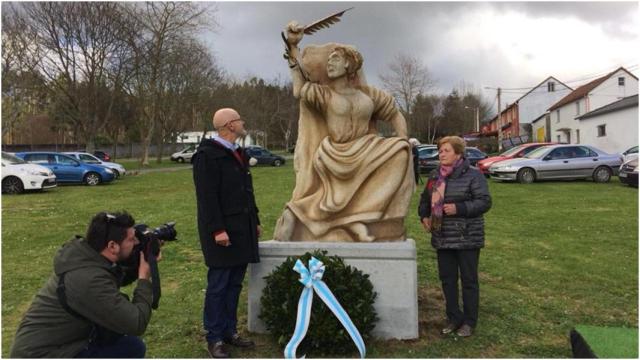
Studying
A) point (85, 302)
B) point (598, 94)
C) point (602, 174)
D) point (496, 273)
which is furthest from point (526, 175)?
point (598, 94)

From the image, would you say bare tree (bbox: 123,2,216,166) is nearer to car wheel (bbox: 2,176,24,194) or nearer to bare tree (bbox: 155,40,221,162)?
bare tree (bbox: 155,40,221,162)

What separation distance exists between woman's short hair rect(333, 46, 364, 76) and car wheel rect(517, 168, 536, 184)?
599 inches

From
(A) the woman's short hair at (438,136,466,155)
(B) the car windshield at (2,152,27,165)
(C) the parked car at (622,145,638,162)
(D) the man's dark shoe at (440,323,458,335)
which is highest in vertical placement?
(B) the car windshield at (2,152,27,165)

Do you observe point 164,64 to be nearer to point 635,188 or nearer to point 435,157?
point 435,157

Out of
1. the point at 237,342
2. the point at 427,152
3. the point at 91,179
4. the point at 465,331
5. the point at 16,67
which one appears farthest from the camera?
the point at 16,67

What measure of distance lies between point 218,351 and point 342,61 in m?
2.76

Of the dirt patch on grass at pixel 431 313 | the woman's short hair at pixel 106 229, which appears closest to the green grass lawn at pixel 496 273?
the dirt patch on grass at pixel 431 313

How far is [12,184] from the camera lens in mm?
16938

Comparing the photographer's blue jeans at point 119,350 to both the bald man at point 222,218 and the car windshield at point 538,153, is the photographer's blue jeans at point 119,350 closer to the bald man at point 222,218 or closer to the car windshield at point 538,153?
the bald man at point 222,218

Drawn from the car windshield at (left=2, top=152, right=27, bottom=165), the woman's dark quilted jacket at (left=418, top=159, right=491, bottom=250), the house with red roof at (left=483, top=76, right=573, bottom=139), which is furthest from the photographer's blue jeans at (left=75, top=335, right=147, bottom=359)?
the house with red roof at (left=483, top=76, right=573, bottom=139)

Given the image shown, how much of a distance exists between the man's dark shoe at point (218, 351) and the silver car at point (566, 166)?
16.4 m

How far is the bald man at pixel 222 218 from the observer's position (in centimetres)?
A: 398

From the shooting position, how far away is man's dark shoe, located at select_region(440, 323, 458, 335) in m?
4.54

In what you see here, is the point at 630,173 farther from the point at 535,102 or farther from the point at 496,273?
the point at 535,102
